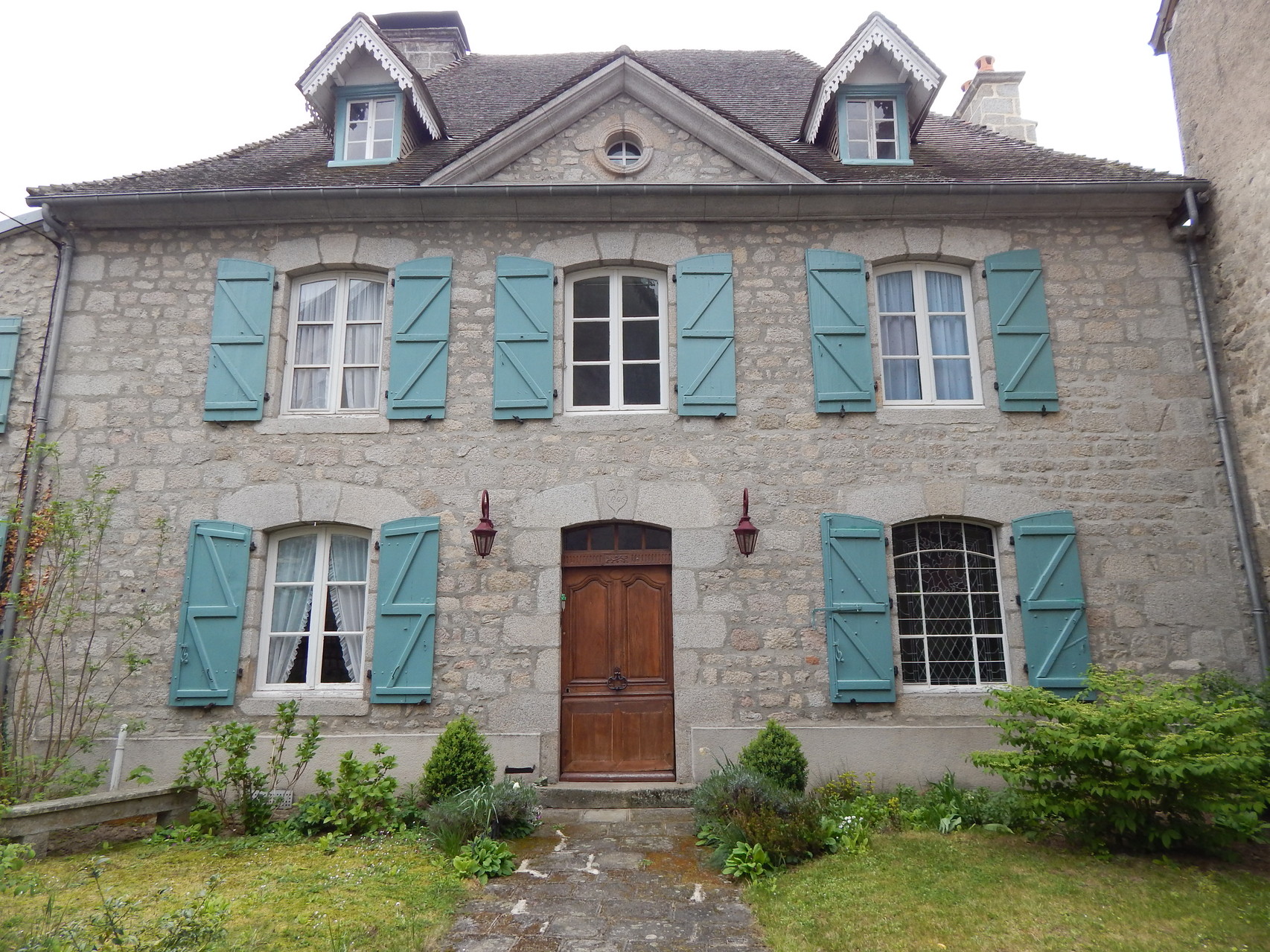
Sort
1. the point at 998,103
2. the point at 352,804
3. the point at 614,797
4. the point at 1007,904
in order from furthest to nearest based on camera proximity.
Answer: the point at 998,103, the point at 614,797, the point at 352,804, the point at 1007,904

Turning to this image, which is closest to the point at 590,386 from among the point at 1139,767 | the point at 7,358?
the point at 1139,767

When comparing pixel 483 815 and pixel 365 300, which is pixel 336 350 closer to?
pixel 365 300

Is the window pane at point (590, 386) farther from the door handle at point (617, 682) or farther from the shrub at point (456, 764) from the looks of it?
the shrub at point (456, 764)

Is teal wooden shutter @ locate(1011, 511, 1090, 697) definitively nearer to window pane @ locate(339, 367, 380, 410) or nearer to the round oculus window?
the round oculus window

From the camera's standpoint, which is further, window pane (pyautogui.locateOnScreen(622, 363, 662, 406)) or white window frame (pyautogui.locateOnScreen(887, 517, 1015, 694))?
window pane (pyautogui.locateOnScreen(622, 363, 662, 406))

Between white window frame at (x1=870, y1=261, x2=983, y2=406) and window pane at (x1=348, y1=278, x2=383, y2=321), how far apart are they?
4348 millimetres

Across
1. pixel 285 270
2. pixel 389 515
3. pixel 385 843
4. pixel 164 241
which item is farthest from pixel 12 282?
pixel 385 843

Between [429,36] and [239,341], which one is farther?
[429,36]

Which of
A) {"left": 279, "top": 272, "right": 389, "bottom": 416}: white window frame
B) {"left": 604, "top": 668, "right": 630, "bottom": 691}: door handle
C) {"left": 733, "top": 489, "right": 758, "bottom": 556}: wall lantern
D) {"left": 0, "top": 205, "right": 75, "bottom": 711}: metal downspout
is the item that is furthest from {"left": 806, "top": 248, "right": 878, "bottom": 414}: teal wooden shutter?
{"left": 0, "top": 205, "right": 75, "bottom": 711}: metal downspout

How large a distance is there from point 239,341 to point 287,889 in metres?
4.56

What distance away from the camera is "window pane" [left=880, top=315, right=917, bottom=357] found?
24.4 ft

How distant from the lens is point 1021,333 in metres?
7.21

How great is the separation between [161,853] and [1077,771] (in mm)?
5547

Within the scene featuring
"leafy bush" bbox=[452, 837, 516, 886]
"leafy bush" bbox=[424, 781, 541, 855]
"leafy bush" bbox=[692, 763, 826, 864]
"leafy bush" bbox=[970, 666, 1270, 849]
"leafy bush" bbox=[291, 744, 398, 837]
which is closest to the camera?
"leafy bush" bbox=[970, 666, 1270, 849]
